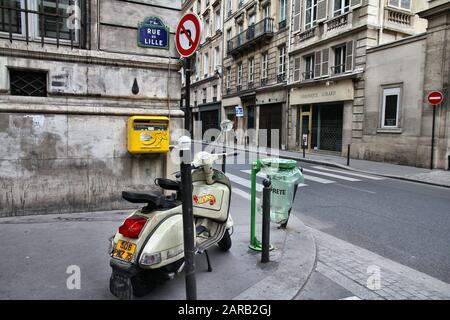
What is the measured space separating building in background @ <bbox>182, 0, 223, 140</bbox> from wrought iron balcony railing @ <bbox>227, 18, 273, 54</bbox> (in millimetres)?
3601

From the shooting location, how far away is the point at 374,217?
6.46 meters

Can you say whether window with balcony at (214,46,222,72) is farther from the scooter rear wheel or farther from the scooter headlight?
the scooter headlight

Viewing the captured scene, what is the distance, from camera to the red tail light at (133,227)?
3064mm

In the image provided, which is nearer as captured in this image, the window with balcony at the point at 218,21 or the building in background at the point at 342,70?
the building in background at the point at 342,70

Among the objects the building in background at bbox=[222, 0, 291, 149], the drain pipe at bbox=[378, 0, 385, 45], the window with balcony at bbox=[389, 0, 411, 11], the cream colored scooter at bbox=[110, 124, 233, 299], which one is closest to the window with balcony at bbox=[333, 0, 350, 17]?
the drain pipe at bbox=[378, 0, 385, 45]

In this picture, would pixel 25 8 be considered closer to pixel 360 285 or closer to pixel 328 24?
pixel 360 285

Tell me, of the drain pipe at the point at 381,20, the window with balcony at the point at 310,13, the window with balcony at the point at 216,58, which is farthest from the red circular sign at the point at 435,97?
the window with balcony at the point at 216,58

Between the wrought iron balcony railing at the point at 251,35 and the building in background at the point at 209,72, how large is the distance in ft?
11.8

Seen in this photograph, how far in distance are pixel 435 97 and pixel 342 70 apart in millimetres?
5959

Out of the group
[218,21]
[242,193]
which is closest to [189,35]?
[242,193]

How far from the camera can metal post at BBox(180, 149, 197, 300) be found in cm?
264

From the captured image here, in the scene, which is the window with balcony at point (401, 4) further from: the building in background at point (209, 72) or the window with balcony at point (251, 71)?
the building in background at point (209, 72)

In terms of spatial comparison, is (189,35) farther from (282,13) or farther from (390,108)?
(282,13)
